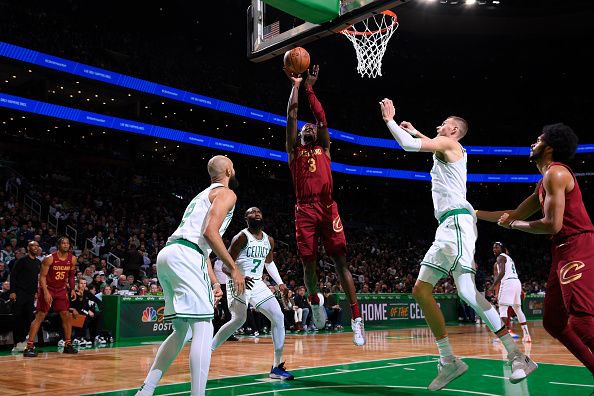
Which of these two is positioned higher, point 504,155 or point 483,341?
point 504,155

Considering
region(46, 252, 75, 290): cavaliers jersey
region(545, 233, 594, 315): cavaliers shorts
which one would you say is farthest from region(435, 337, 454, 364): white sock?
region(46, 252, 75, 290): cavaliers jersey

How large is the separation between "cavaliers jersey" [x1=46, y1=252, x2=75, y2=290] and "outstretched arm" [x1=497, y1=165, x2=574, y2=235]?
826cm

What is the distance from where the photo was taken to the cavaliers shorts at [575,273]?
168 inches

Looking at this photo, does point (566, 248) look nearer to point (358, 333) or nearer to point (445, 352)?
point (445, 352)

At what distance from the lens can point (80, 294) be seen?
1149 cm

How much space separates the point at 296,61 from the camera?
6.50m

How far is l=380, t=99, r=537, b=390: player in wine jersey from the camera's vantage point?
5.47 m

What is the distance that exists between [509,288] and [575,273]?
29.6 ft

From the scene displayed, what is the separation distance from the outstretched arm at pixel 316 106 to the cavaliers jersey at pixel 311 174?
0.38 ft

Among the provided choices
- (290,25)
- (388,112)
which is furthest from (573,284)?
(290,25)

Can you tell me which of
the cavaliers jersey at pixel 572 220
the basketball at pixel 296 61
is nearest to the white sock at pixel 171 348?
the cavaliers jersey at pixel 572 220

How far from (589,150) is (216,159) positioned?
36.1 meters

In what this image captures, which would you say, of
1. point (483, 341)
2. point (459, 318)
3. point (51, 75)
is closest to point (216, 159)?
point (483, 341)

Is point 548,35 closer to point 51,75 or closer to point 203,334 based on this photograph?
point 51,75
